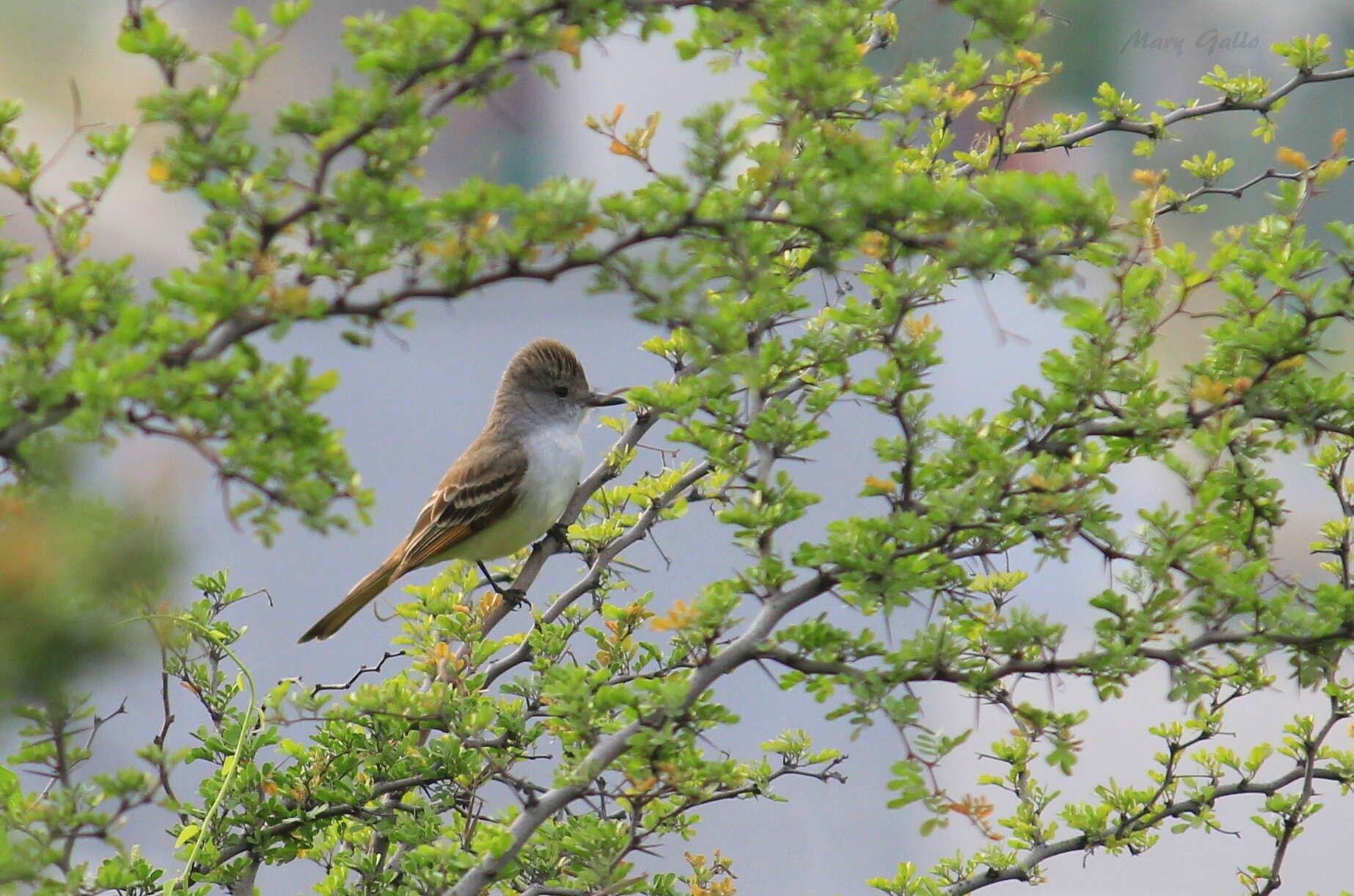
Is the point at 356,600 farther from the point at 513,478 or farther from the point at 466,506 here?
the point at 513,478

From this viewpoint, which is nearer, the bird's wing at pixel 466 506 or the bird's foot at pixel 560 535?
the bird's foot at pixel 560 535

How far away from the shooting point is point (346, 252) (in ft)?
5.11

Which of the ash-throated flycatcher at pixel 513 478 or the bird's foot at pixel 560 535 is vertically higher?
the ash-throated flycatcher at pixel 513 478

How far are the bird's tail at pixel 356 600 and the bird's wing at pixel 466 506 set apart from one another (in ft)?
0.15

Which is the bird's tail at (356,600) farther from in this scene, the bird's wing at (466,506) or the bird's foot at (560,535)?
the bird's foot at (560,535)

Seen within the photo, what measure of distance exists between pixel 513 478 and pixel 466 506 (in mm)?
167

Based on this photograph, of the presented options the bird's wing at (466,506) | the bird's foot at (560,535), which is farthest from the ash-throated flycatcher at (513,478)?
the bird's foot at (560,535)

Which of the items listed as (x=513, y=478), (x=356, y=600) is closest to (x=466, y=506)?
(x=513, y=478)

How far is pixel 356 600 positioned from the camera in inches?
164

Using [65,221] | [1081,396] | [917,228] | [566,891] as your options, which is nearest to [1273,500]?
[1081,396]

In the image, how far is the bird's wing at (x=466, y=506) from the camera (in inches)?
168

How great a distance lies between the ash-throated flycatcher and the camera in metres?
4.25

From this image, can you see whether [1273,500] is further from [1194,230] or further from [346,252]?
[1194,230]

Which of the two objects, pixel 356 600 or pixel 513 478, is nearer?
pixel 356 600
